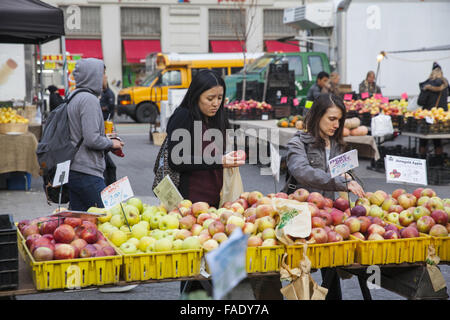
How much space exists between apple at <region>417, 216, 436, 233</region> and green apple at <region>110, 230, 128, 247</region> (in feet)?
5.49

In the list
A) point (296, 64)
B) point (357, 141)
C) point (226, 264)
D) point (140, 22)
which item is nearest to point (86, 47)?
point (140, 22)

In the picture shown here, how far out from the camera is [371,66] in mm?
15984

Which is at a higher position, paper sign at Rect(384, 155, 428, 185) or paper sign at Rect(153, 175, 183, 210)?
paper sign at Rect(384, 155, 428, 185)

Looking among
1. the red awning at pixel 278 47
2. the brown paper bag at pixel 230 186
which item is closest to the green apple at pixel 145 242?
the brown paper bag at pixel 230 186

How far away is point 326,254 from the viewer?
3152 mm

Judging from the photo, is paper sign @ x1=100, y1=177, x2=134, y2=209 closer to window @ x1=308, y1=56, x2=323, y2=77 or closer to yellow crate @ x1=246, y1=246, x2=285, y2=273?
yellow crate @ x1=246, y1=246, x2=285, y2=273

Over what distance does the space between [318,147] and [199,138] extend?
2.99 feet

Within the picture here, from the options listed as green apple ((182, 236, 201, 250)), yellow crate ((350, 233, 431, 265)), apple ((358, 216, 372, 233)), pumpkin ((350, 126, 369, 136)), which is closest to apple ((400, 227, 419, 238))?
yellow crate ((350, 233, 431, 265))

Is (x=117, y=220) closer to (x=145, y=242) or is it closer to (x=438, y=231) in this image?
(x=145, y=242)

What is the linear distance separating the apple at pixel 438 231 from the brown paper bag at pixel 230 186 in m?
1.39

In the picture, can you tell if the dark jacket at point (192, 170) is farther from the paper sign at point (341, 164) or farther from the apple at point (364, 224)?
the apple at point (364, 224)

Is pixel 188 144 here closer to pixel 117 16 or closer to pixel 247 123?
pixel 247 123

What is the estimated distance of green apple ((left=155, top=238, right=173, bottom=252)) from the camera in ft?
9.87

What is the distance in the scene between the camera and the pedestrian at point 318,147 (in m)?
4.29
